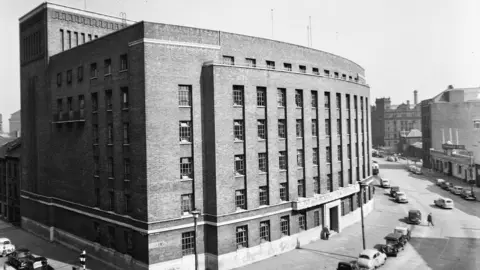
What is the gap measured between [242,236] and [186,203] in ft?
20.2

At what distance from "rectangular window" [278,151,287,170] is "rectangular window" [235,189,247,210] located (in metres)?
5.54

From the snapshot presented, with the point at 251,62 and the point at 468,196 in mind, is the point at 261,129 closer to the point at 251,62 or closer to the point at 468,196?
the point at 251,62

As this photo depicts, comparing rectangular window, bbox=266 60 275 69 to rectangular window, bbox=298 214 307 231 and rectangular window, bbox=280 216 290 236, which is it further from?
rectangular window, bbox=298 214 307 231

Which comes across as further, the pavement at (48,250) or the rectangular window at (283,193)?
the rectangular window at (283,193)

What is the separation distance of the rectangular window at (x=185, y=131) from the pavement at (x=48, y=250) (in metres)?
13.6

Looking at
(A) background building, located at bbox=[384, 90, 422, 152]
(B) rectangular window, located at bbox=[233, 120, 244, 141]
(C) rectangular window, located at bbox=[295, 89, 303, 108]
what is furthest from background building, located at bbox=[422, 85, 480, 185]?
(B) rectangular window, located at bbox=[233, 120, 244, 141]

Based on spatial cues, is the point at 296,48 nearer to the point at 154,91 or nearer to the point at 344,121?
the point at 344,121

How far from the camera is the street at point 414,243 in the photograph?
35000mm

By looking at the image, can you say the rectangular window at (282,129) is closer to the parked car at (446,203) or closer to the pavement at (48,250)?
the pavement at (48,250)

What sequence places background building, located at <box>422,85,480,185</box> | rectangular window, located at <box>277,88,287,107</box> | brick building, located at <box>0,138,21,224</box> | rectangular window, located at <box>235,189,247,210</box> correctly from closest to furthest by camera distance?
rectangular window, located at <box>235,189,247,210</box> < rectangular window, located at <box>277,88,287,107</box> < brick building, located at <box>0,138,21,224</box> < background building, located at <box>422,85,480,185</box>

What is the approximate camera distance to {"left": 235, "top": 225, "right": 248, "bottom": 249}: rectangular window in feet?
116

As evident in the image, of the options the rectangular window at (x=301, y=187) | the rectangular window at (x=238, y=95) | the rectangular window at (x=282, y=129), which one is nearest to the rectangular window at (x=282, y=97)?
the rectangular window at (x=282, y=129)

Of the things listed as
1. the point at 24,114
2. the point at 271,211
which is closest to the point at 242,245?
the point at 271,211

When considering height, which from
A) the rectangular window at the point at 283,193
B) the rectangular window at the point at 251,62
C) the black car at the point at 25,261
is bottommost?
the black car at the point at 25,261
